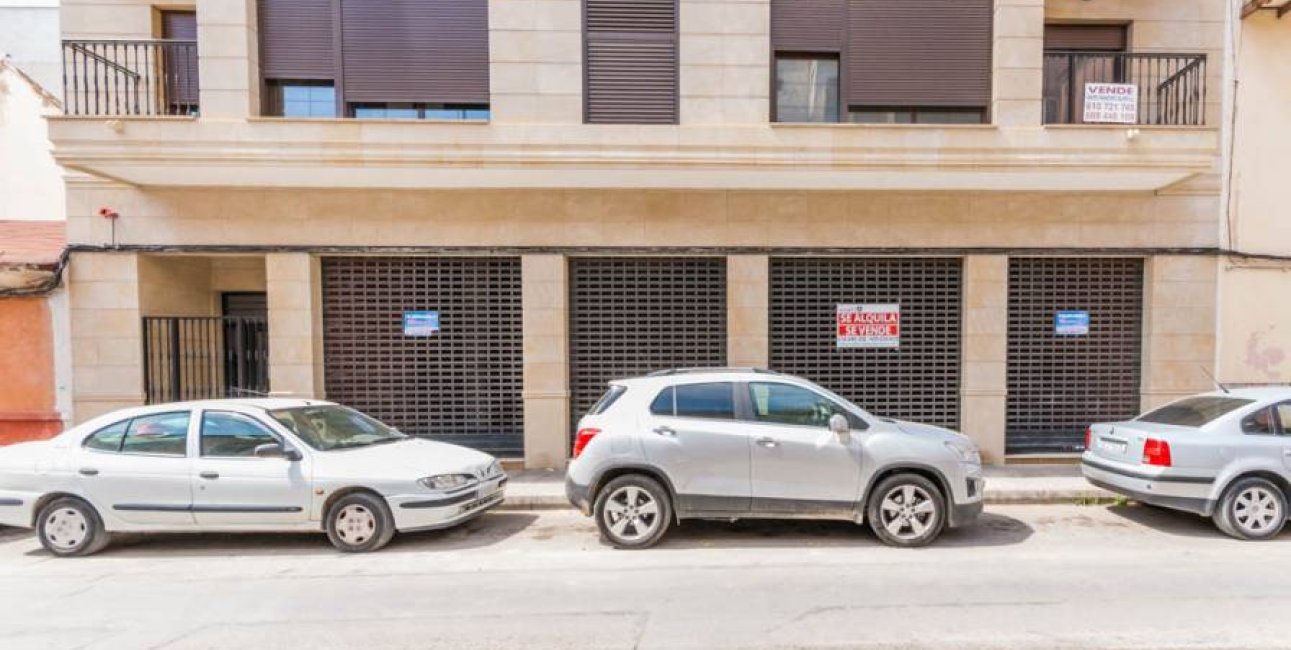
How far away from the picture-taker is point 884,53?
8.99 m

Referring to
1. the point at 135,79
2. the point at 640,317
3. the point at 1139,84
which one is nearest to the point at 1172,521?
the point at 1139,84

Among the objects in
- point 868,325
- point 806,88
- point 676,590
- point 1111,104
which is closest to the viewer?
point 676,590

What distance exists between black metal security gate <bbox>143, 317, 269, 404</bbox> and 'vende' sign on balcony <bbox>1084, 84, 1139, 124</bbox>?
12398 millimetres

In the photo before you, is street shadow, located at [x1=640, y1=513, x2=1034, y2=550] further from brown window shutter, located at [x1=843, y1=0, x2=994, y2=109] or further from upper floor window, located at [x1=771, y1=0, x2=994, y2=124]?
brown window shutter, located at [x1=843, y1=0, x2=994, y2=109]

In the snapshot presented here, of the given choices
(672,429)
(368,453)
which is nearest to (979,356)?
(672,429)

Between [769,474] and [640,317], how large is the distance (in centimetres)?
401

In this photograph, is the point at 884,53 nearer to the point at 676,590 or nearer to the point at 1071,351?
the point at 1071,351

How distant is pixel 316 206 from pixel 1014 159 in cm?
967

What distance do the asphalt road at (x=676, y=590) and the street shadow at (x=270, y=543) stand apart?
30 mm

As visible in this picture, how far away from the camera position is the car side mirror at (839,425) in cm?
593

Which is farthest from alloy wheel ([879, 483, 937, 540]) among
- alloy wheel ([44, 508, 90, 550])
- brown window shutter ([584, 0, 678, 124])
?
alloy wheel ([44, 508, 90, 550])

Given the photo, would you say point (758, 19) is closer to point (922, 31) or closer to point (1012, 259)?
point (922, 31)

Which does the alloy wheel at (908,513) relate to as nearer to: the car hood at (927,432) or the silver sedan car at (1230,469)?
the car hood at (927,432)

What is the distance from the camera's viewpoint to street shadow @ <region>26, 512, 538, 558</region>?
5.98 meters
